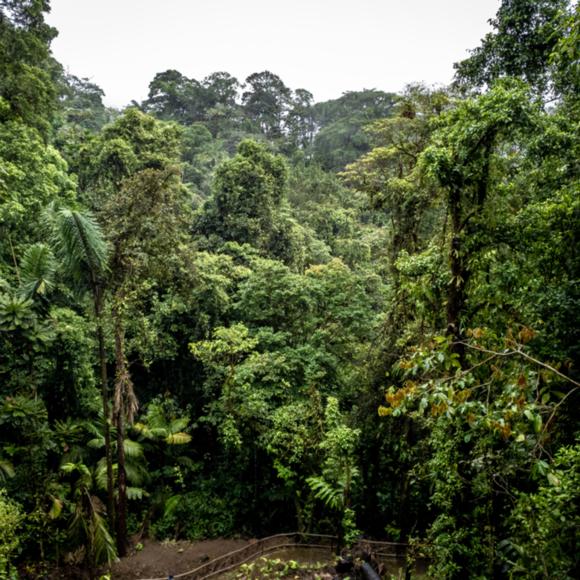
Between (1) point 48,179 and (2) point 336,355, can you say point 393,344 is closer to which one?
(2) point 336,355

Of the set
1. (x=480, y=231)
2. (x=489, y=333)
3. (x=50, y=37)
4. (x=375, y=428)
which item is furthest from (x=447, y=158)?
(x=50, y=37)

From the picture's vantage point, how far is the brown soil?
9820 mm

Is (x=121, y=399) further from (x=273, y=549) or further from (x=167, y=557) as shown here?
(x=273, y=549)

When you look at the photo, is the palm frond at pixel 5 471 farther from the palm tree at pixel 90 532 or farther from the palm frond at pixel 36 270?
the palm frond at pixel 36 270

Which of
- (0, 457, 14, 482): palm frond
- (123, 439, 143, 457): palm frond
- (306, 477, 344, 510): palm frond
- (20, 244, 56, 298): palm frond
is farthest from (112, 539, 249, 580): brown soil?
(20, 244, 56, 298): palm frond

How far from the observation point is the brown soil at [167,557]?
982 centimetres

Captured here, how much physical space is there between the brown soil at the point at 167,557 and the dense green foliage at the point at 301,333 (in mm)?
434

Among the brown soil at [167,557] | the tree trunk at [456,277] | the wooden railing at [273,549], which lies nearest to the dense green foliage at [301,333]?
the tree trunk at [456,277]

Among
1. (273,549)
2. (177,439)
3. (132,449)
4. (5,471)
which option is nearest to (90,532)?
(5,471)

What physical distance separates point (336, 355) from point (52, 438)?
24.3 ft

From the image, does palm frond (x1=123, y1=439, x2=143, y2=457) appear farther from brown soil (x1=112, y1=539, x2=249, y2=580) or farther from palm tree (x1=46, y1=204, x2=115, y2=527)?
brown soil (x1=112, y1=539, x2=249, y2=580)

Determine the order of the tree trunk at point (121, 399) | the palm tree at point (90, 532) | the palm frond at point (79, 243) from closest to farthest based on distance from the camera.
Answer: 1. the palm frond at point (79, 243)
2. the palm tree at point (90, 532)
3. the tree trunk at point (121, 399)

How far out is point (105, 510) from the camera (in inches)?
398

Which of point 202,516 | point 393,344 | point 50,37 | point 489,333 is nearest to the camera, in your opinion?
point 489,333
